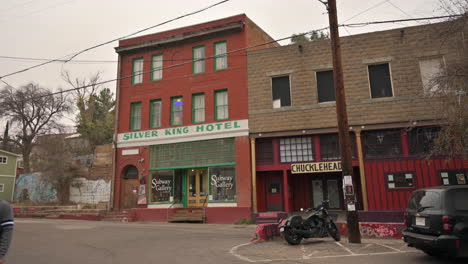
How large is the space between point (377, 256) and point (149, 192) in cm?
1524

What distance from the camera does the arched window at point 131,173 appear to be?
21.7m

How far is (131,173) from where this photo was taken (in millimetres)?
21766

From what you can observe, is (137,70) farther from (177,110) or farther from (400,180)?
(400,180)

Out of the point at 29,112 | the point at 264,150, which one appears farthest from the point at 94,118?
the point at 264,150

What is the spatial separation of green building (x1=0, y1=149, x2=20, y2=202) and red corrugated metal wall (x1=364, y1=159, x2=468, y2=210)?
37.0 m

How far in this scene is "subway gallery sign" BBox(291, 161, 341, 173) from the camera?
16891 millimetres

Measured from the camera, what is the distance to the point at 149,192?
20.7m

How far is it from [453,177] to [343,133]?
8.33 metres

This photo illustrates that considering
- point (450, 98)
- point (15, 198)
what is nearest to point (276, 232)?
point (450, 98)

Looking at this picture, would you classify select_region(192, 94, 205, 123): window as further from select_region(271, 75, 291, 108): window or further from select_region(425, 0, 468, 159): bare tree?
select_region(425, 0, 468, 159): bare tree

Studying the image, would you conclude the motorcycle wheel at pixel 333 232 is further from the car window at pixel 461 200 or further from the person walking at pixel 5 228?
Answer: the person walking at pixel 5 228

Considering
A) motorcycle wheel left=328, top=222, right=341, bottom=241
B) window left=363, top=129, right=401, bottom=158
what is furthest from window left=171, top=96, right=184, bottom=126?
motorcycle wheel left=328, top=222, right=341, bottom=241

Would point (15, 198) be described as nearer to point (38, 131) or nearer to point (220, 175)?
point (38, 131)

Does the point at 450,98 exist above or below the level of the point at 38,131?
below
